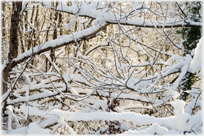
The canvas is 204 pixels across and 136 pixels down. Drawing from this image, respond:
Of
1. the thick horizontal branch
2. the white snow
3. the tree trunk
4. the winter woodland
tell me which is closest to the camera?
the winter woodland

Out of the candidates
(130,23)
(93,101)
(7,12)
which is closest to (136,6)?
(130,23)

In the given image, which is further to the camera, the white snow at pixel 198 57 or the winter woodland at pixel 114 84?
the white snow at pixel 198 57

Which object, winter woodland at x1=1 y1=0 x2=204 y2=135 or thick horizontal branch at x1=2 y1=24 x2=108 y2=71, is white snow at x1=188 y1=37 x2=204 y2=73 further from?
thick horizontal branch at x1=2 y1=24 x2=108 y2=71

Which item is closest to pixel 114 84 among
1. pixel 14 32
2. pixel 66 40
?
pixel 66 40

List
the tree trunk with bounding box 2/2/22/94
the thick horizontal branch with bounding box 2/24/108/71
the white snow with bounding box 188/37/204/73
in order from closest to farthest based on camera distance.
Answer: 1. the white snow with bounding box 188/37/204/73
2. the thick horizontal branch with bounding box 2/24/108/71
3. the tree trunk with bounding box 2/2/22/94

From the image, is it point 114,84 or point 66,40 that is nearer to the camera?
point 114,84

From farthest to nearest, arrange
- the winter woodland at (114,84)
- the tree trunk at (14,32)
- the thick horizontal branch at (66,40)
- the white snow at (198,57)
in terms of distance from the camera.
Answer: the tree trunk at (14,32) < the thick horizontal branch at (66,40) < the white snow at (198,57) < the winter woodland at (114,84)

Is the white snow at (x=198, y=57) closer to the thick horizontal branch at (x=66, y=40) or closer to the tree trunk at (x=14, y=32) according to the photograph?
the thick horizontal branch at (x=66, y=40)

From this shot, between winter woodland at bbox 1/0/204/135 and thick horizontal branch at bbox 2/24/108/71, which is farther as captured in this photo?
thick horizontal branch at bbox 2/24/108/71

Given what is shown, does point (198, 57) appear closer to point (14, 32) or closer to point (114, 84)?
point (114, 84)

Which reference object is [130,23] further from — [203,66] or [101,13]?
[203,66]

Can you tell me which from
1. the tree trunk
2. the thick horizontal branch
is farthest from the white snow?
the tree trunk

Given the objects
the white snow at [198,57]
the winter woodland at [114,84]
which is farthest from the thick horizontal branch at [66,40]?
the white snow at [198,57]

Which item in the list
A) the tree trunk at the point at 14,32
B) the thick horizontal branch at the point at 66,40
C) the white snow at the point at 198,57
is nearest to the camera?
the white snow at the point at 198,57
